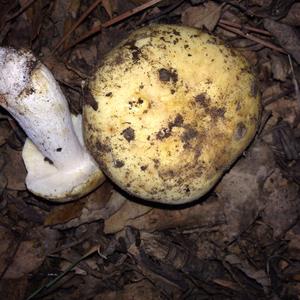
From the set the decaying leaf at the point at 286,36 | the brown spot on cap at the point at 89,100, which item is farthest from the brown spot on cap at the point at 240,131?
the decaying leaf at the point at 286,36

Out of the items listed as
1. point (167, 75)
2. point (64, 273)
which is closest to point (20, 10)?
point (167, 75)

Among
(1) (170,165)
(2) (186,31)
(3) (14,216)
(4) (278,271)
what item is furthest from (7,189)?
(4) (278,271)

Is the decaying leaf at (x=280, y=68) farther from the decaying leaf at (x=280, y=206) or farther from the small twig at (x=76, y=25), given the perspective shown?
the small twig at (x=76, y=25)

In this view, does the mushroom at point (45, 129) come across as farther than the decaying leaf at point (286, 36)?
No

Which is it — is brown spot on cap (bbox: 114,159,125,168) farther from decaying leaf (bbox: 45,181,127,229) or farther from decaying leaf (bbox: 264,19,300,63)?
decaying leaf (bbox: 264,19,300,63)

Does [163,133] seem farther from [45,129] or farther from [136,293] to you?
[136,293]
